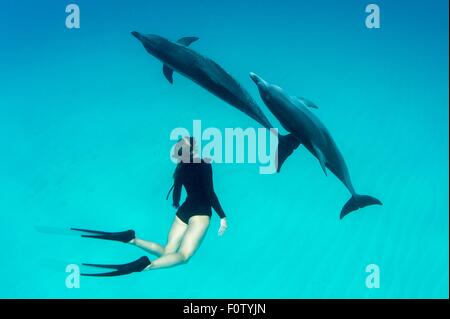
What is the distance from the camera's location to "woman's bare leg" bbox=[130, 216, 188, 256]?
19.1 ft

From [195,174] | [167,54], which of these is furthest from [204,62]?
[195,174]

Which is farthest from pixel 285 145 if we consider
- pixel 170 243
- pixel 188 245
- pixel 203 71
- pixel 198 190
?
pixel 170 243

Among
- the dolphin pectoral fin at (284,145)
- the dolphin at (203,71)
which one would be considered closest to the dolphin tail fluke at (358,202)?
the dolphin pectoral fin at (284,145)

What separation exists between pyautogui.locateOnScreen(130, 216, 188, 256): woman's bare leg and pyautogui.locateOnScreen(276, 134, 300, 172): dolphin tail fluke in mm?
1637

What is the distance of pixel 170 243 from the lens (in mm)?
6012

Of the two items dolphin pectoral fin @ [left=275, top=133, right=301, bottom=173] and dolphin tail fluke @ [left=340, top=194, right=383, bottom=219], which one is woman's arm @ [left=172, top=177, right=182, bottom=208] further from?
dolphin tail fluke @ [left=340, top=194, right=383, bottom=219]

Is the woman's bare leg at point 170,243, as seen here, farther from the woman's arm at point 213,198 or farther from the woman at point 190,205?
the woman's arm at point 213,198

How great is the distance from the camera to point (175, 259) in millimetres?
5520

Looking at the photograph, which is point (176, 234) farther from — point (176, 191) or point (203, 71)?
point (203, 71)

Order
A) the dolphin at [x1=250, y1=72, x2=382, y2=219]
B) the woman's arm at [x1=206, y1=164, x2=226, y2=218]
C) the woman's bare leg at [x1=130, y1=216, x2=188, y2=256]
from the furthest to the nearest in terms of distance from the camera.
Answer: the woman's arm at [x1=206, y1=164, x2=226, y2=218]
the woman's bare leg at [x1=130, y1=216, x2=188, y2=256]
the dolphin at [x1=250, y1=72, x2=382, y2=219]

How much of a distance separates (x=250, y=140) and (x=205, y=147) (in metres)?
0.81

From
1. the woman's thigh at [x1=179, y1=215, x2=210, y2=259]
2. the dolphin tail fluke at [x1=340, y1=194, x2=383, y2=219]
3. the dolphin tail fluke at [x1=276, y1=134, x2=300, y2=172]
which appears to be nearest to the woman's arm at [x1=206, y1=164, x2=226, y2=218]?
the woman's thigh at [x1=179, y1=215, x2=210, y2=259]
